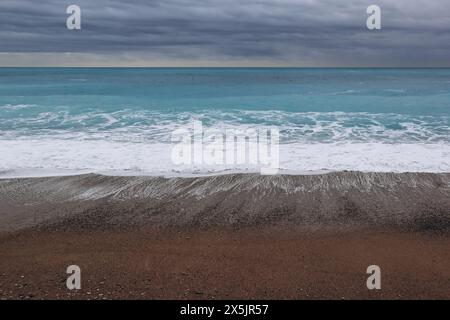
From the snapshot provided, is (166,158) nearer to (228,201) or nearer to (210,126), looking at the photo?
(228,201)

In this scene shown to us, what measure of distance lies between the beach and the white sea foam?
28.5 inches

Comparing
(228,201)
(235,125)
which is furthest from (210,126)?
(228,201)

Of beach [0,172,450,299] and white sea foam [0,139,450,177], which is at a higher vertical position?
white sea foam [0,139,450,177]

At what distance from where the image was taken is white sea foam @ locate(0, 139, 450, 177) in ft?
34.5

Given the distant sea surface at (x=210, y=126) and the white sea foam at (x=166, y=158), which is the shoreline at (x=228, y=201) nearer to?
the white sea foam at (x=166, y=158)

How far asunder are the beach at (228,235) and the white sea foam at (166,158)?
723 mm

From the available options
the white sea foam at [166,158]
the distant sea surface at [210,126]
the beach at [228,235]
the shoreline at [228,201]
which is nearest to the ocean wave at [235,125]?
the distant sea surface at [210,126]

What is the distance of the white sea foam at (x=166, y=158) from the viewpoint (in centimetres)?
1051

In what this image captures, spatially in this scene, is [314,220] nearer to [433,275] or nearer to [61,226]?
[433,275]

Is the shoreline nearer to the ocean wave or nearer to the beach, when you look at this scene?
the beach

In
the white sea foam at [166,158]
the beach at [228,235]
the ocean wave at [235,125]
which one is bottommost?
the beach at [228,235]

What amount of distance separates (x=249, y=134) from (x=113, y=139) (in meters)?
5.32

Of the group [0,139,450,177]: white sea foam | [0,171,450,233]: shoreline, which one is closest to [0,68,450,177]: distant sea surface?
[0,139,450,177]: white sea foam

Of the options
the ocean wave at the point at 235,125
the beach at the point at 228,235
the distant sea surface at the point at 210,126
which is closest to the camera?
the beach at the point at 228,235
